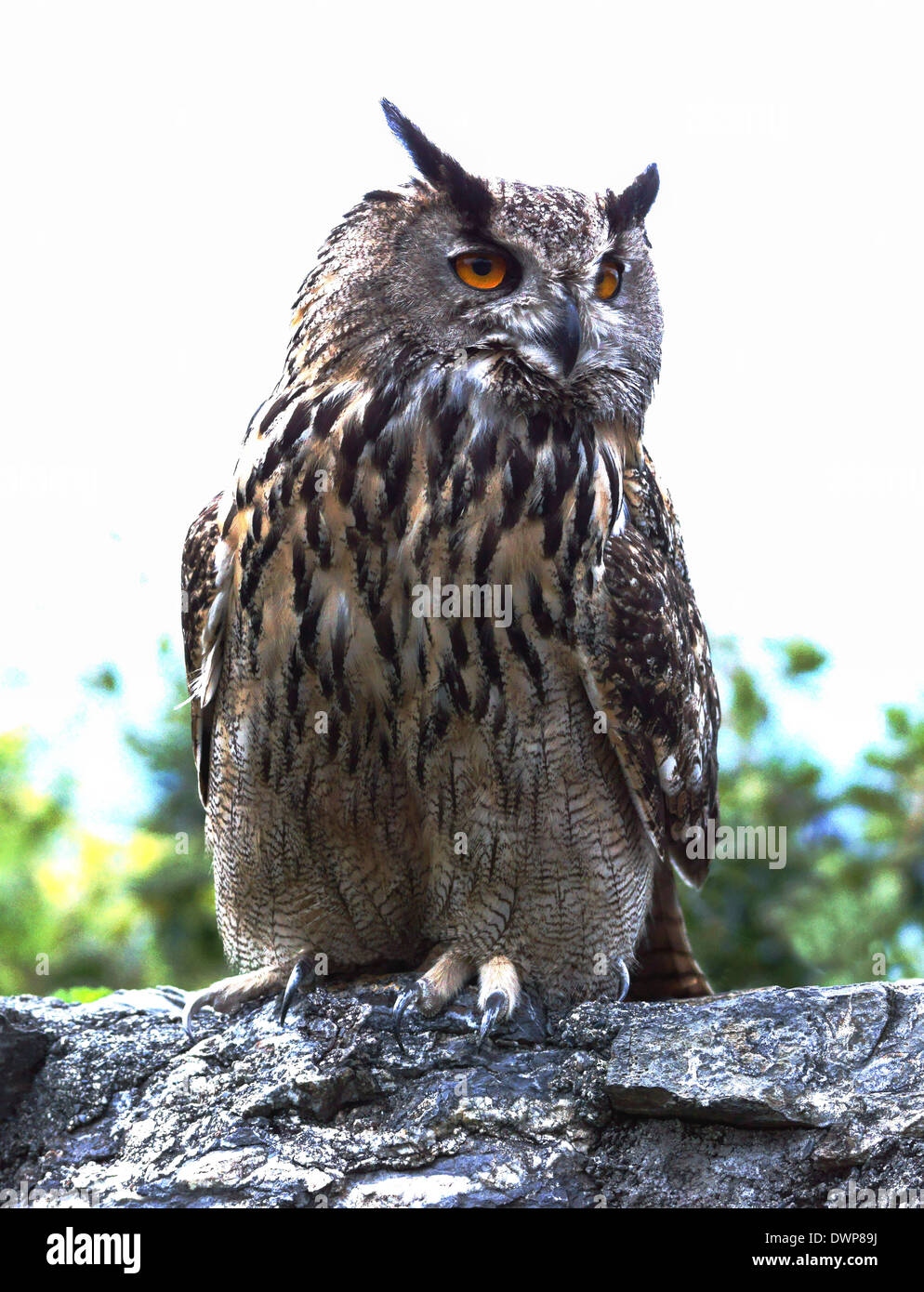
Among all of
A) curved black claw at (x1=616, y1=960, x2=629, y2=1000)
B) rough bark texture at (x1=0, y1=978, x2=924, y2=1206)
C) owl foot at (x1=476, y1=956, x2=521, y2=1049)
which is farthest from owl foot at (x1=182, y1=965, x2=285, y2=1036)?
curved black claw at (x1=616, y1=960, x2=629, y2=1000)

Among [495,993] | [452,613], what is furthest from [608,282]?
[495,993]

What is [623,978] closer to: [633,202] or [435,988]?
[435,988]

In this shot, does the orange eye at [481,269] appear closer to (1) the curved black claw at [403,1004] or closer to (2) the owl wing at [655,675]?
(2) the owl wing at [655,675]

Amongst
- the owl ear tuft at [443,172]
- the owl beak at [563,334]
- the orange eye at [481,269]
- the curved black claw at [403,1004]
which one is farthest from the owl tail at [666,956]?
the owl ear tuft at [443,172]

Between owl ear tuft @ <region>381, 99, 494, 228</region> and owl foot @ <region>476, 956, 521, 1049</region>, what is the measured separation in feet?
6.14

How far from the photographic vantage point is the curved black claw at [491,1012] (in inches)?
119

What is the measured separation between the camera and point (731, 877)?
4812 millimetres

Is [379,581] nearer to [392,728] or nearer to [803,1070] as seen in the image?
[392,728]

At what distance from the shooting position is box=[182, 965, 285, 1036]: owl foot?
339 cm

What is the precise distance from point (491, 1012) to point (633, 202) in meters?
2.23

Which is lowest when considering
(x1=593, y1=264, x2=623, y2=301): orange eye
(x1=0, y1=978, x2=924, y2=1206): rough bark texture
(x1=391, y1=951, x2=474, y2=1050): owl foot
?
(x1=0, y1=978, x2=924, y2=1206): rough bark texture

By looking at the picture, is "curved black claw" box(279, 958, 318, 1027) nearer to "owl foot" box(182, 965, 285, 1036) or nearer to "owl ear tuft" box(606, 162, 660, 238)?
"owl foot" box(182, 965, 285, 1036)
